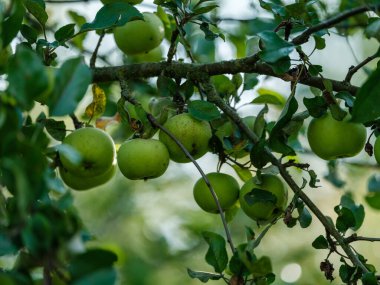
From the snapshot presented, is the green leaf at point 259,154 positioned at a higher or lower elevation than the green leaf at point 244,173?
higher

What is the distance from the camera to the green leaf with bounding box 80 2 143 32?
131 cm

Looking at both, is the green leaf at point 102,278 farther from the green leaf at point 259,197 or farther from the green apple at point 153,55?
the green apple at point 153,55

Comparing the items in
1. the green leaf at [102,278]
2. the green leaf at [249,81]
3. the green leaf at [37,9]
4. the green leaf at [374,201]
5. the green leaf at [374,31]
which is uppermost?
the green leaf at [374,31]

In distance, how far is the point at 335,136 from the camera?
1359mm

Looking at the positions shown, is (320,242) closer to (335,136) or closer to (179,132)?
(335,136)

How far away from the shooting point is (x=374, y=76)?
101cm

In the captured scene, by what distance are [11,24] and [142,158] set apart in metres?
0.42

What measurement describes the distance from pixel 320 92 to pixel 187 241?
193cm

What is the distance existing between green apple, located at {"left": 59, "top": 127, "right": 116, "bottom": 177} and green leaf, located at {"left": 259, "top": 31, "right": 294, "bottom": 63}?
0.34m

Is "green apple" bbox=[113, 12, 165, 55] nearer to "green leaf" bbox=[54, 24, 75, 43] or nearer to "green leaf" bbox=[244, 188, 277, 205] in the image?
"green leaf" bbox=[54, 24, 75, 43]

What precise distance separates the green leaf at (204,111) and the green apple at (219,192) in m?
0.15

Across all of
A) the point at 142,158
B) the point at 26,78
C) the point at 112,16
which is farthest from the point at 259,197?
the point at 26,78

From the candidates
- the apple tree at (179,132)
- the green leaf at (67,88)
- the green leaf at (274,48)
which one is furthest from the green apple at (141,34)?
the green leaf at (67,88)

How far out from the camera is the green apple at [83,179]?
1.32 meters
